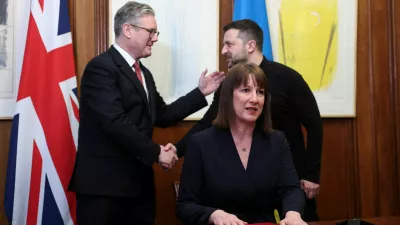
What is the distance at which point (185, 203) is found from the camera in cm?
173

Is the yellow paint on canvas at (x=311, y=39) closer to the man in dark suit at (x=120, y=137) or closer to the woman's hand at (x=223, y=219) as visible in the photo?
the man in dark suit at (x=120, y=137)

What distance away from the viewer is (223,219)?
1.56 m

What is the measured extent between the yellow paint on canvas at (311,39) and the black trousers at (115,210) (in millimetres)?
1695

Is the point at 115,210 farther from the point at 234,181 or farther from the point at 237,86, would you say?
the point at 237,86

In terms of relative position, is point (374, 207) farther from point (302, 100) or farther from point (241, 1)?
point (241, 1)

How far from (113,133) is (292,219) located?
101cm

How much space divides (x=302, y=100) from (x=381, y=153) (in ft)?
4.93

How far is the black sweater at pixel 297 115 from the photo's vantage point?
2.56 meters

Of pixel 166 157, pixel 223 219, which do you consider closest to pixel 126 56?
pixel 166 157

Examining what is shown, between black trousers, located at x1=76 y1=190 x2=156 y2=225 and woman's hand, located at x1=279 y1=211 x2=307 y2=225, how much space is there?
3.28 feet

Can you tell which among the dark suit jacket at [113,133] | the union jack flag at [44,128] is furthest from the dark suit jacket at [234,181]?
the union jack flag at [44,128]

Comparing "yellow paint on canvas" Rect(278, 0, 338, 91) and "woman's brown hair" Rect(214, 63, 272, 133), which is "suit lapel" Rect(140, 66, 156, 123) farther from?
"yellow paint on canvas" Rect(278, 0, 338, 91)

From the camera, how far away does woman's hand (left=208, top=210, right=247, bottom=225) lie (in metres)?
1.53

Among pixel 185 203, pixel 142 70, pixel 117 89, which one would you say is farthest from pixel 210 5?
pixel 185 203
